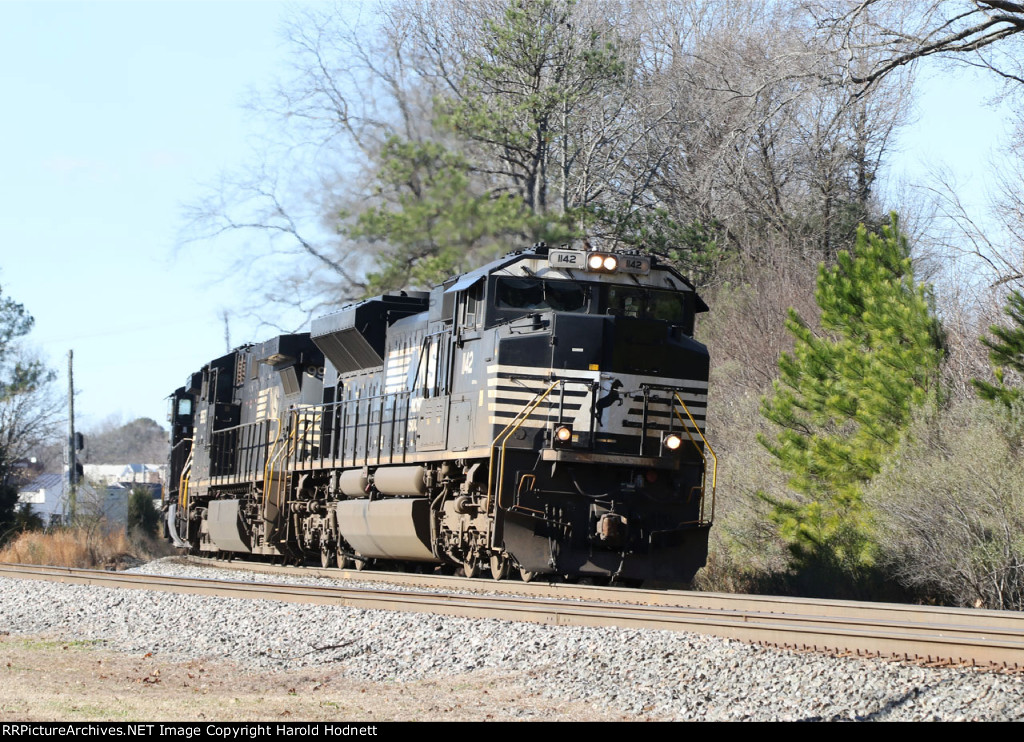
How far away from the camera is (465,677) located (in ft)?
24.8

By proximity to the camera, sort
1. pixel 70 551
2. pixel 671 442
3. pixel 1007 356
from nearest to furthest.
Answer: pixel 671 442, pixel 1007 356, pixel 70 551

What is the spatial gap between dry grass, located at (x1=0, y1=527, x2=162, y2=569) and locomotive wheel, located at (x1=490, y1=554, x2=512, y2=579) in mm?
12566

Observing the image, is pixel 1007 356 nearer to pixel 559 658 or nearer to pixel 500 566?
pixel 500 566

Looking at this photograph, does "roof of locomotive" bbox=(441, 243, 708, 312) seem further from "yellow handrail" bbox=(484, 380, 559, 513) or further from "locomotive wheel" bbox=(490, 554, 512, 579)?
"locomotive wheel" bbox=(490, 554, 512, 579)

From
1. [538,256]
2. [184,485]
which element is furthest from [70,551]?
[538,256]

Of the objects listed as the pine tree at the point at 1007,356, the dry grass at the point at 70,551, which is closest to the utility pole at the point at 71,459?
the dry grass at the point at 70,551

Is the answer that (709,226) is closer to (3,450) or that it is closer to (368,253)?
(368,253)

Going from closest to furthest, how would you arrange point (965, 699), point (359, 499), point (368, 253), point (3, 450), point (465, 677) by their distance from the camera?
point (965, 699) → point (465, 677) → point (359, 499) → point (368, 253) → point (3, 450)

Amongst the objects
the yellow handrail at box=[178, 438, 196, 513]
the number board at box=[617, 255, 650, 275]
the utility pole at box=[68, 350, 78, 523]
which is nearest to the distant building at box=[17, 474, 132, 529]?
the utility pole at box=[68, 350, 78, 523]

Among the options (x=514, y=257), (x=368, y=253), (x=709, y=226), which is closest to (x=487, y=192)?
(x=368, y=253)

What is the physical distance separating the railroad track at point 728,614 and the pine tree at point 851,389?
437 centimetres

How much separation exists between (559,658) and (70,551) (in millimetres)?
18339

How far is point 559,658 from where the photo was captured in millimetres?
7605
